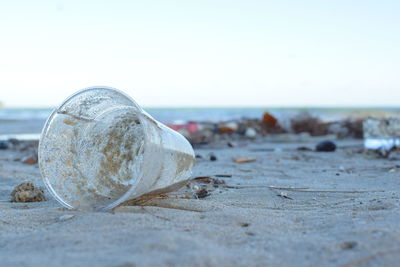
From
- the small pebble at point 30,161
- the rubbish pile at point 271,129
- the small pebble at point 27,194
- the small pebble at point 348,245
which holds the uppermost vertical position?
the rubbish pile at point 271,129

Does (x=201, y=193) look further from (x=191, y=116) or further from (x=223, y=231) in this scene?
(x=191, y=116)

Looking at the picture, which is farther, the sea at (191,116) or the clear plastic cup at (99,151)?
the sea at (191,116)

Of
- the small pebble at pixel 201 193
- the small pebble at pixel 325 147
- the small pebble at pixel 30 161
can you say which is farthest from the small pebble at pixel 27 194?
the small pebble at pixel 325 147

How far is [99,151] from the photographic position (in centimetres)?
261

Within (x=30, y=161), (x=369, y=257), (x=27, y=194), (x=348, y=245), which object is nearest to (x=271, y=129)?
(x=30, y=161)

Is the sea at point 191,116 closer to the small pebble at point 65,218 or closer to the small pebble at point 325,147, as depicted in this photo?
Answer: the small pebble at point 65,218

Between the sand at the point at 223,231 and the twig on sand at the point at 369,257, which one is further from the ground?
the twig on sand at the point at 369,257

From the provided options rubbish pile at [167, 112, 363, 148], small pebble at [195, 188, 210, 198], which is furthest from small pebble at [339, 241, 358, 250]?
rubbish pile at [167, 112, 363, 148]

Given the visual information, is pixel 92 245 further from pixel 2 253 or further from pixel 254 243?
pixel 254 243

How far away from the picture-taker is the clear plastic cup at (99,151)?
2.41 metres

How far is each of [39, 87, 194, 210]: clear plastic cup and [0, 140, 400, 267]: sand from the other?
0.16 m

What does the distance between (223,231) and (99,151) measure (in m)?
1.03

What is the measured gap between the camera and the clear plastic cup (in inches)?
95.0

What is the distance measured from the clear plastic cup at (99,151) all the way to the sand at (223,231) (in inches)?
6.3
